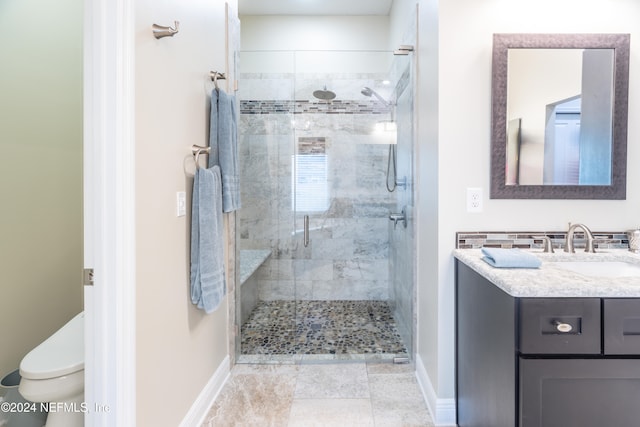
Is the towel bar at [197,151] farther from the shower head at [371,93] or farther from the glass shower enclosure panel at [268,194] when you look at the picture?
the shower head at [371,93]

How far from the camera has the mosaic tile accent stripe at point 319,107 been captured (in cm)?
316

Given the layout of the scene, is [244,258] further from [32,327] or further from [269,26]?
[269,26]

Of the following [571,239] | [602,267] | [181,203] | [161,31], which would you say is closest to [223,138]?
[181,203]

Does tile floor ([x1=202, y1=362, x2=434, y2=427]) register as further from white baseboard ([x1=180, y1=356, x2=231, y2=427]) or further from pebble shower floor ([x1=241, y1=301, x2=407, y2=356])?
pebble shower floor ([x1=241, y1=301, x2=407, y2=356])

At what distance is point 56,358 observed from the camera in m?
1.38

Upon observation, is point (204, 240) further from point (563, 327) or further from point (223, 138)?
point (563, 327)

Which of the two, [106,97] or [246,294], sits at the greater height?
[106,97]

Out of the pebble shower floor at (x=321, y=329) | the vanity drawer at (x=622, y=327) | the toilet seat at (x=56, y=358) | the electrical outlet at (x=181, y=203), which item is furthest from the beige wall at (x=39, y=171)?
the vanity drawer at (x=622, y=327)

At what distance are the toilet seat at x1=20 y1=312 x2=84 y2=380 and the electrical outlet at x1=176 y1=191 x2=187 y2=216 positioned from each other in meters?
0.71

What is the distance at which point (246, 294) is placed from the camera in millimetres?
2873

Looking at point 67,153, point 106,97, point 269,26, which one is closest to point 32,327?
point 67,153

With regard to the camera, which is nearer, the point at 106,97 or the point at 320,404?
the point at 106,97

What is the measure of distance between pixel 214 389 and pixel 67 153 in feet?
5.52

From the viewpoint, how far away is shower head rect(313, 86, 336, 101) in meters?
3.29
